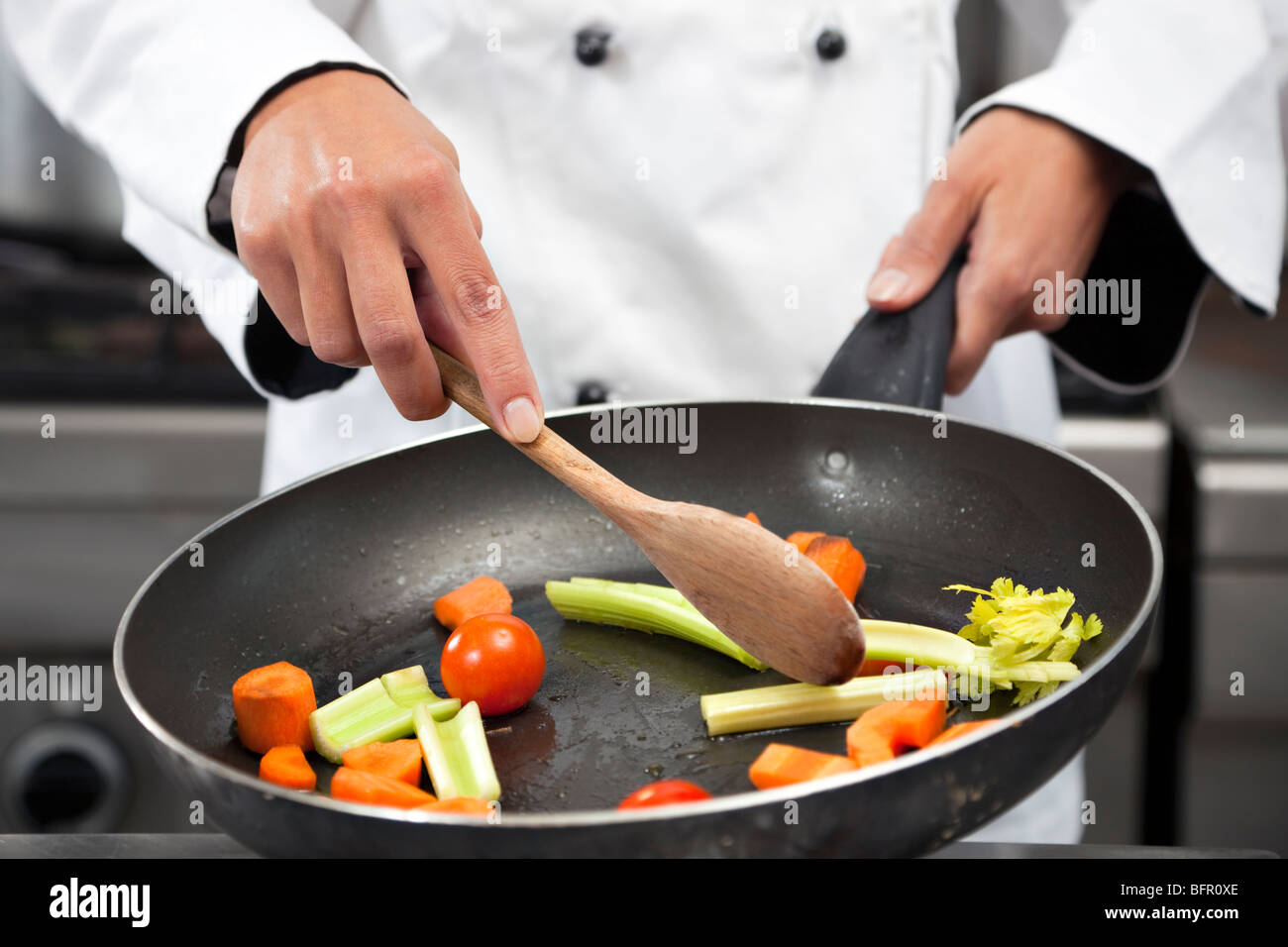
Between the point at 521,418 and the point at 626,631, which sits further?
the point at 626,631

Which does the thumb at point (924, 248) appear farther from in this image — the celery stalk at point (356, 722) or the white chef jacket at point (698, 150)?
the celery stalk at point (356, 722)

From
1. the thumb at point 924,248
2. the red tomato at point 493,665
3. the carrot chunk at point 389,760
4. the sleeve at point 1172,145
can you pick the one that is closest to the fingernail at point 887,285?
the thumb at point 924,248

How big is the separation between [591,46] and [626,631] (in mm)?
565

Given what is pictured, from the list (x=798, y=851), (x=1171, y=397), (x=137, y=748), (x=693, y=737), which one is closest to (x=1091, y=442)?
(x=1171, y=397)

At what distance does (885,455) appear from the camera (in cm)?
100

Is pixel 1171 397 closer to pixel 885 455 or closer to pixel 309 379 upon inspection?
pixel 885 455

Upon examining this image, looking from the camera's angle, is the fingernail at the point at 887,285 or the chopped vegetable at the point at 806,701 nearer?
the chopped vegetable at the point at 806,701

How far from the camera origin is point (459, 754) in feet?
2.45

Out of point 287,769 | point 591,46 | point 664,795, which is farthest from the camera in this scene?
point 591,46

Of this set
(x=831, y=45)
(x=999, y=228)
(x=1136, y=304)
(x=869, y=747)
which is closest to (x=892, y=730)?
(x=869, y=747)

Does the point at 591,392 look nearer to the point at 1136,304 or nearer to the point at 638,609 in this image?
the point at 638,609

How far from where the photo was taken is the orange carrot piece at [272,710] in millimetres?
758

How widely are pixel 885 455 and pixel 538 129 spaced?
1.54 feet

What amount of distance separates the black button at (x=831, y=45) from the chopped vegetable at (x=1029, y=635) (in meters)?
0.59
